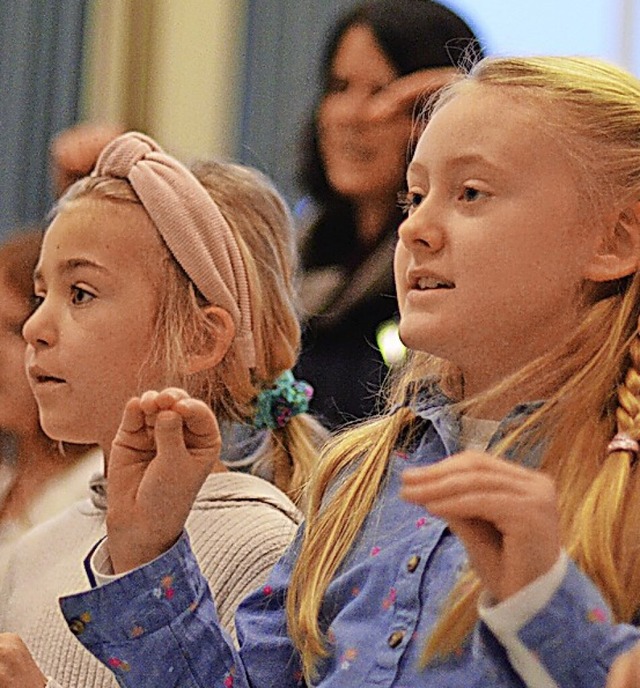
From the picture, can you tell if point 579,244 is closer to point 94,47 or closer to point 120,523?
point 120,523

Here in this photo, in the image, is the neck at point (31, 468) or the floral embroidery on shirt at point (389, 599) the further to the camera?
the neck at point (31, 468)

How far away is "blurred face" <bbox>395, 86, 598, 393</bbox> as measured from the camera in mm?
1032

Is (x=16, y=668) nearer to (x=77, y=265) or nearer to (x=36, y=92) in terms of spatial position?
(x=77, y=265)

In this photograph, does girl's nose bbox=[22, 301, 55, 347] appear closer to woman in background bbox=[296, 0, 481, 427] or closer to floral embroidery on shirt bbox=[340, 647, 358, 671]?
woman in background bbox=[296, 0, 481, 427]

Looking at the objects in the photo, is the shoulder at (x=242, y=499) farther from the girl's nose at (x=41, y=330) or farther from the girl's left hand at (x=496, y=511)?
the girl's left hand at (x=496, y=511)

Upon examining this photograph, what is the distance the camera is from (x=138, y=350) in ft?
4.63

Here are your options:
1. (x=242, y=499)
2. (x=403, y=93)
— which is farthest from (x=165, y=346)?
(x=403, y=93)

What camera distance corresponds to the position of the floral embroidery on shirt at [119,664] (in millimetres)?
1064

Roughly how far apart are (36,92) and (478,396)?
8.66 ft

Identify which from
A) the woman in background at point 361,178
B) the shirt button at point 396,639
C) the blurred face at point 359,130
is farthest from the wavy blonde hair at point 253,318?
the shirt button at point 396,639

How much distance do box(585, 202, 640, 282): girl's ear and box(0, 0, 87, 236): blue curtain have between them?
2.58 metres

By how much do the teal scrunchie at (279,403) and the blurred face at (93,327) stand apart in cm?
14

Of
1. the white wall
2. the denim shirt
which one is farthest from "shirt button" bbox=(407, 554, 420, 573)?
the white wall

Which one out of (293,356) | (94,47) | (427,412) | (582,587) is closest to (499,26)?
(94,47)
